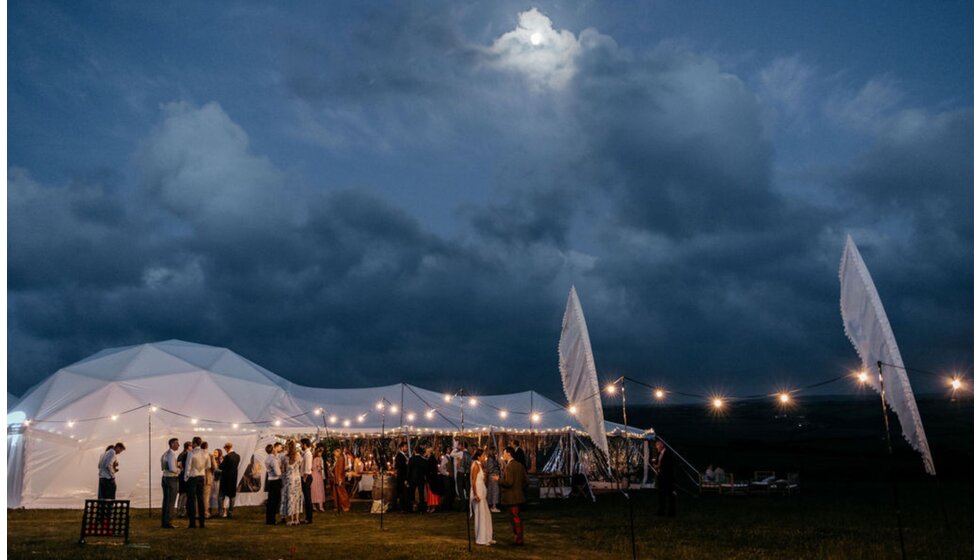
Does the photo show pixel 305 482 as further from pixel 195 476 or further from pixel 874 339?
pixel 874 339

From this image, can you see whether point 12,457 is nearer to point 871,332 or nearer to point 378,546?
point 378,546

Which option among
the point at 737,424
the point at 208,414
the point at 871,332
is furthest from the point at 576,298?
the point at 737,424

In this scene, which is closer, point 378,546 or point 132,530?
point 378,546

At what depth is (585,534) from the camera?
13344 millimetres

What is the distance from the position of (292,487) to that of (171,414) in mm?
10947

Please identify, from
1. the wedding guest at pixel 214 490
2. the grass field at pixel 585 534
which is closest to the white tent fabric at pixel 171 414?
the wedding guest at pixel 214 490

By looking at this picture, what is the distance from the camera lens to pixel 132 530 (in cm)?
1483

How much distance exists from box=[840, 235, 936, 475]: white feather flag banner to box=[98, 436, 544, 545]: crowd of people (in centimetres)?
669

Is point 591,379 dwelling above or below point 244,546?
above

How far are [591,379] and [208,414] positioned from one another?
49.8 ft

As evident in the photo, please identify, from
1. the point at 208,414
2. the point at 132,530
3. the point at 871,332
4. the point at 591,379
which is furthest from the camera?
the point at 208,414

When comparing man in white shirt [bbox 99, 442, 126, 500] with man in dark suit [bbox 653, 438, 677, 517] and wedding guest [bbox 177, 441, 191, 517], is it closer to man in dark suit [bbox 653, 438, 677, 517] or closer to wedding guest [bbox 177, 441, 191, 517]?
wedding guest [bbox 177, 441, 191, 517]

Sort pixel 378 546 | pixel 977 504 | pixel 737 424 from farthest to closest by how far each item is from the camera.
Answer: pixel 737 424 → pixel 378 546 → pixel 977 504

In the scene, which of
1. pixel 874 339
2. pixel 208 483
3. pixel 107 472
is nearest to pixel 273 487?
pixel 107 472
